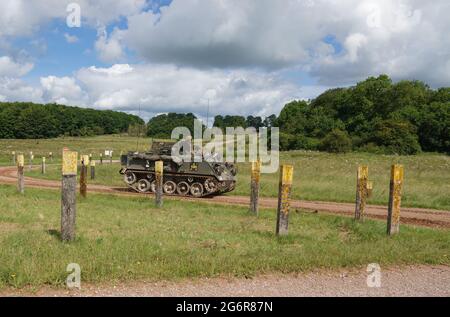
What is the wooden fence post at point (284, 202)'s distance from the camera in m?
9.48

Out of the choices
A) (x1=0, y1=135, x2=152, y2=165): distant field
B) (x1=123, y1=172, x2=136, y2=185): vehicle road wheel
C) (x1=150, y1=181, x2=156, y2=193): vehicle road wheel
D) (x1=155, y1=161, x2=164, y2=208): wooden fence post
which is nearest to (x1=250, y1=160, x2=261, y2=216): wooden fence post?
(x1=155, y1=161, x2=164, y2=208): wooden fence post

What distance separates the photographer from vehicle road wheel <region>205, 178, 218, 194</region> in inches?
794

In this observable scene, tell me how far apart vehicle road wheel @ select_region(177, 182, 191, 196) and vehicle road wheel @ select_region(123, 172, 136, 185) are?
2.25m

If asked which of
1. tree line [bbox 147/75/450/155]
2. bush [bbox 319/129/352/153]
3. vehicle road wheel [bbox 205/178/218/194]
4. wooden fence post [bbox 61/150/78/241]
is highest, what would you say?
tree line [bbox 147/75/450/155]

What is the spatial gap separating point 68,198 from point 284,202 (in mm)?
4085

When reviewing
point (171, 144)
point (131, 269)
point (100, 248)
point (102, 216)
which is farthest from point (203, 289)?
point (171, 144)

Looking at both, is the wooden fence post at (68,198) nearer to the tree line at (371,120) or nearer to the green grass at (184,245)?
the green grass at (184,245)

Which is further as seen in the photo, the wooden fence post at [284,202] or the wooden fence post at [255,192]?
the wooden fence post at [255,192]

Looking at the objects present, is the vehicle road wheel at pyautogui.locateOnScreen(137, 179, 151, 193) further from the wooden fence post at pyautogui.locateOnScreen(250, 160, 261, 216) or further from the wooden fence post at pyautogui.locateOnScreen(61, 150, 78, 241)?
the wooden fence post at pyautogui.locateOnScreen(61, 150, 78, 241)

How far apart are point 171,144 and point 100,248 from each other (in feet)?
48.7

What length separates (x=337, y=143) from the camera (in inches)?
2490

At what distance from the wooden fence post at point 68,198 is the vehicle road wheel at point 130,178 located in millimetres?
13585

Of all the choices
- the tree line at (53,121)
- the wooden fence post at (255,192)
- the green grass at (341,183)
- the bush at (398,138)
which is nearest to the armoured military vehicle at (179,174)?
the green grass at (341,183)

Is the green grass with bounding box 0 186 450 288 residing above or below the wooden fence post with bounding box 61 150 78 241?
below
